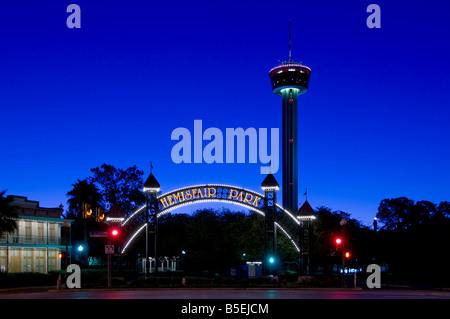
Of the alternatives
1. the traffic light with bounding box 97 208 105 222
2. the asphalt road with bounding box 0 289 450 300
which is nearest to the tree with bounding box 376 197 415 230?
the traffic light with bounding box 97 208 105 222

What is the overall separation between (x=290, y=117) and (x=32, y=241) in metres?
103

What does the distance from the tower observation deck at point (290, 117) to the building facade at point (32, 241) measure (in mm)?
90594

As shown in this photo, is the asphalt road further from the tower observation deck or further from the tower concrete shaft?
the tower observation deck

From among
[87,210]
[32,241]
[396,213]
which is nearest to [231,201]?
[32,241]

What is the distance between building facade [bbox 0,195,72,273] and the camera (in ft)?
198

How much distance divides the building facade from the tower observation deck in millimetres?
90594

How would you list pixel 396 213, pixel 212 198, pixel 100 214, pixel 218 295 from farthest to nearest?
pixel 396 213, pixel 100 214, pixel 212 198, pixel 218 295

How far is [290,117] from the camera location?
507 feet

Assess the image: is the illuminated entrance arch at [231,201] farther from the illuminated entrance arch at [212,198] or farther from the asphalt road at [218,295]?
the asphalt road at [218,295]

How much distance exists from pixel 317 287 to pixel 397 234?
36721 millimetres

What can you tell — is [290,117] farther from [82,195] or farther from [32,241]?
[32,241]

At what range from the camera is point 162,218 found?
80.9 metres

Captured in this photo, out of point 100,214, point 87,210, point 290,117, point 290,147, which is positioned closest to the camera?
point 87,210
